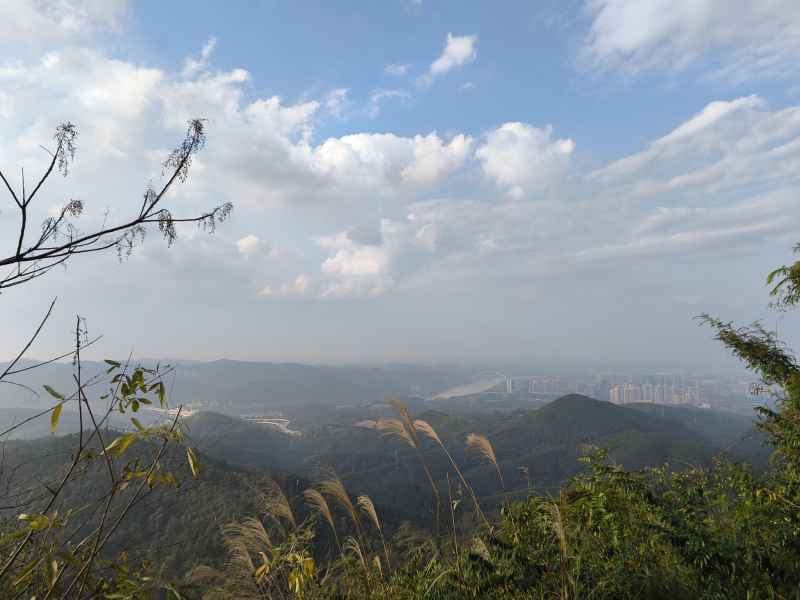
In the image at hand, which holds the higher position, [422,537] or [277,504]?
[277,504]

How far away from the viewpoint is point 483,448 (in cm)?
367

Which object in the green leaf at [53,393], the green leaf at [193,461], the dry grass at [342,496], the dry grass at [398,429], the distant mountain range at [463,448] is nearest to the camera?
the green leaf at [53,393]

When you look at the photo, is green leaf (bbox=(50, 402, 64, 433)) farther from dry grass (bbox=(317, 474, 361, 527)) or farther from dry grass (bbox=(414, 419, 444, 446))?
dry grass (bbox=(414, 419, 444, 446))

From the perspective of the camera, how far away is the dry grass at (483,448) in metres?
3.62

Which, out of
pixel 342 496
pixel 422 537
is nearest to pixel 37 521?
pixel 342 496

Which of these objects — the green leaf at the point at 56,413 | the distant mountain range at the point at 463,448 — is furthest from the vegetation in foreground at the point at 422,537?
the distant mountain range at the point at 463,448

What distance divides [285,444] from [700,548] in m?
133

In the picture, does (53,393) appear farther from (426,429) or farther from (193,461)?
(426,429)

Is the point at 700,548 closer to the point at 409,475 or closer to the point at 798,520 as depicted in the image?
the point at 798,520

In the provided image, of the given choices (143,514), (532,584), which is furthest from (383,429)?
(143,514)

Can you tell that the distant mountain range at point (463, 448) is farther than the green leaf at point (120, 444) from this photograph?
Yes

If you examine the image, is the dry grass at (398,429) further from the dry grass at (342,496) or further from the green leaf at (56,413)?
the green leaf at (56,413)

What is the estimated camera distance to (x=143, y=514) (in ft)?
145

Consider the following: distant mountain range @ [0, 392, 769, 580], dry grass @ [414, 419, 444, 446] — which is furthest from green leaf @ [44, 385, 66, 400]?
distant mountain range @ [0, 392, 769, 580]
